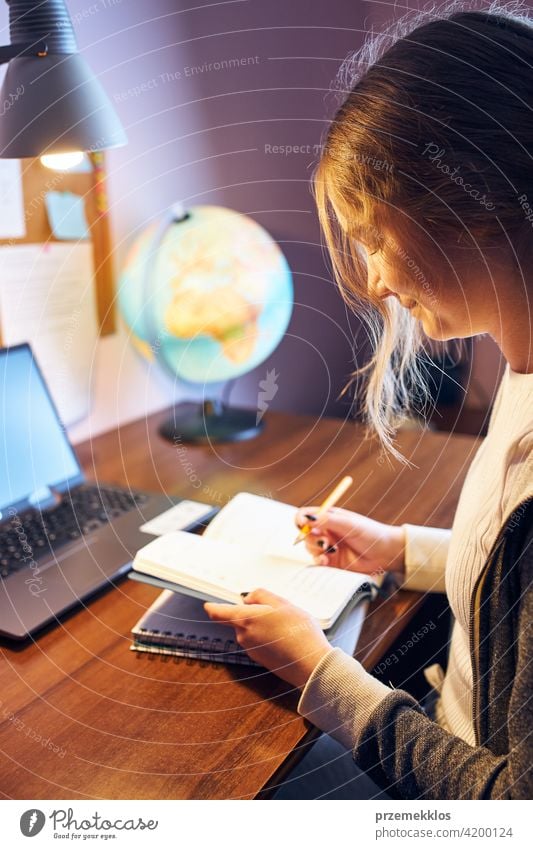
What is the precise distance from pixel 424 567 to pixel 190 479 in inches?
15.3

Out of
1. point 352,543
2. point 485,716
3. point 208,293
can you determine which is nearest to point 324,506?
point 352,543

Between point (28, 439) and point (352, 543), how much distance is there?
1.47 ft

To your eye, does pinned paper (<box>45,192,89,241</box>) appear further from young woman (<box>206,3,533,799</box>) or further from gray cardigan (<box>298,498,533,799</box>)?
gray cardigan (<box>298,498,533,799</box>)

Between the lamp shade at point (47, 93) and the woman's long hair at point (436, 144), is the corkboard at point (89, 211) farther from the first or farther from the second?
the woman's long hair at point (436, 144)

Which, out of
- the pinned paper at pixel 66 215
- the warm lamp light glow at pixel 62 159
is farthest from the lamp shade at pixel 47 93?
the pinned paper at pixel 66 215

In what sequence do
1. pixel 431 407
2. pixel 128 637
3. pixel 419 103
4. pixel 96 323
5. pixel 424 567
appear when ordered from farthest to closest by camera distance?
pixel 96 323 → pixel 431 407 → pixel 424 567 → pixel 128 637 → pixel 419 103

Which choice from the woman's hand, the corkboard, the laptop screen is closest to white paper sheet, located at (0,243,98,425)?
the corkboard

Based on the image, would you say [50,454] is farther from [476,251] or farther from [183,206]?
[476,251]

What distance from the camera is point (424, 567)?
0.87 meters

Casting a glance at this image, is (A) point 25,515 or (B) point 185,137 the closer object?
(A) point 25,515

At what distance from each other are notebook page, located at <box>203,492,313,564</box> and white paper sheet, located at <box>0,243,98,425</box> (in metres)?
0.43

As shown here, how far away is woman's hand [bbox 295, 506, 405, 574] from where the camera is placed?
2.86 feet
